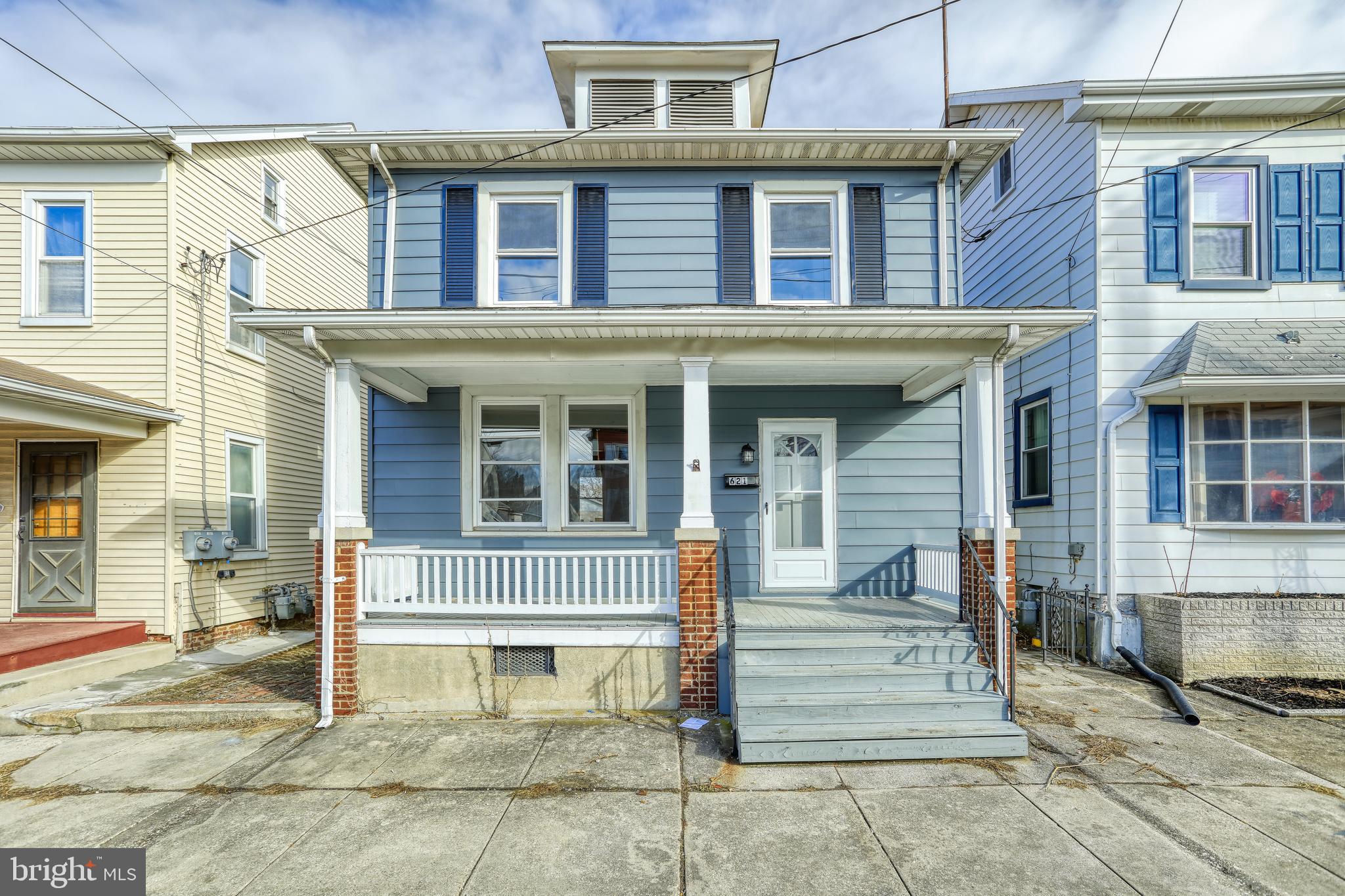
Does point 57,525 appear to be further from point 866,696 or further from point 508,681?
point 866,696

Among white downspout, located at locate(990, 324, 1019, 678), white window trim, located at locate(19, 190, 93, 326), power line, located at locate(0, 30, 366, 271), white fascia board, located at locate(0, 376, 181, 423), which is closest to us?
white downspout, located at locate(990, 324, 1019, 678)

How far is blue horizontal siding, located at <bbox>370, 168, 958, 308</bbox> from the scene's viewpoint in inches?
304

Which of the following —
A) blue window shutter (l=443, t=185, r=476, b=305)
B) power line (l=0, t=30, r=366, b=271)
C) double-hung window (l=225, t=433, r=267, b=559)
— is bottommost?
double-hung window (l=225, t=433, r=267, b=559)

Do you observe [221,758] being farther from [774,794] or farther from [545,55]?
[545,55]

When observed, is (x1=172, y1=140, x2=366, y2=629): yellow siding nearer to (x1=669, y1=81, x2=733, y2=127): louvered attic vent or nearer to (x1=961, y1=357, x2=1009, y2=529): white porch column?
(x1=669, y1=81, x2=733, y2=127): louvered attic vent

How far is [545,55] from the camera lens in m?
8.39

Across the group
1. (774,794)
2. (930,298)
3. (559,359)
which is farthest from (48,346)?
(930,298)

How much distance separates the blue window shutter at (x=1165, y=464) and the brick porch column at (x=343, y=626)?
8.36 metres

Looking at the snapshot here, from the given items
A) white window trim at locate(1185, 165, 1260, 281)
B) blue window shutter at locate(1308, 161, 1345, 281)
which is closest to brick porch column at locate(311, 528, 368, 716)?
white window trim at locate(1185, 165, 1260, 281)

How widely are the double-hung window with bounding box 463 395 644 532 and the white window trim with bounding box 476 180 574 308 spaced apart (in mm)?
1137

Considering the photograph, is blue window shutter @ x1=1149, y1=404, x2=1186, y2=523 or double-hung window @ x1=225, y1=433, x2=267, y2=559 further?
double-hung window @ x1=225, y1=433, x2=267, y2=559

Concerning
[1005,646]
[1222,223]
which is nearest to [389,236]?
[1005,646]

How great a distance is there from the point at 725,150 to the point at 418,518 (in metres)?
5.26

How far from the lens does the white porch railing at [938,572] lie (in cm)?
669
